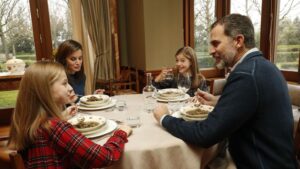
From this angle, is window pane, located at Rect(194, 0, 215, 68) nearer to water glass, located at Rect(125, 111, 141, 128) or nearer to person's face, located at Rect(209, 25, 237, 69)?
person's face, located at Rect(209, 25, 237, 69)

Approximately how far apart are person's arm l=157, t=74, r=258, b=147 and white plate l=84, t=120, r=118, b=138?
1.25 ft

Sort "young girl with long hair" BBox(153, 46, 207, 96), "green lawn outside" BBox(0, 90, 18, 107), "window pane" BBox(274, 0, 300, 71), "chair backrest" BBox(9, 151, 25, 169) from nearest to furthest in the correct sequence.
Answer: "chair backrest" BBox(9, 151, 25, 169), "young girl with long hair" BBox(153, 46, 207, 96), "window pane" BBox(274, 0, 300, 71), "green lawn outside" BBox(0, 90, 18, 107)

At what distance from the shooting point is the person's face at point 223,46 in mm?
1213

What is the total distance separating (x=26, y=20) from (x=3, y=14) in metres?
0.27

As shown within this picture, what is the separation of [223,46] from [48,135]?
0.88 m

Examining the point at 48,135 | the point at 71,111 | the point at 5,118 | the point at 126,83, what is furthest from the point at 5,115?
the point at 48,135

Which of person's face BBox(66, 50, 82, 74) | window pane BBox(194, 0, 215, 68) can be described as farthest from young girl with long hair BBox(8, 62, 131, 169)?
window pane BBox(194, 0, 215, 68)

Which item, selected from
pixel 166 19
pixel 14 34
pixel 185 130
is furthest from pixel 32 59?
pixel 185 130

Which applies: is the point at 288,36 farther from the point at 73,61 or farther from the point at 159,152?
the point at 159,152

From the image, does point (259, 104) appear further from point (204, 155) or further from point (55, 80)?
point (55, 80)

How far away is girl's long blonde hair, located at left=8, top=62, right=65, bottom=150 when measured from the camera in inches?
40.2

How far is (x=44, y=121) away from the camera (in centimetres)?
102

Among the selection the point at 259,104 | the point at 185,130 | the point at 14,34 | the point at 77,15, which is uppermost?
the point at 77,15

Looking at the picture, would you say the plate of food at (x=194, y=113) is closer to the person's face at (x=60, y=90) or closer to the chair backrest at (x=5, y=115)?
the person's face at (x=60, y=90)
